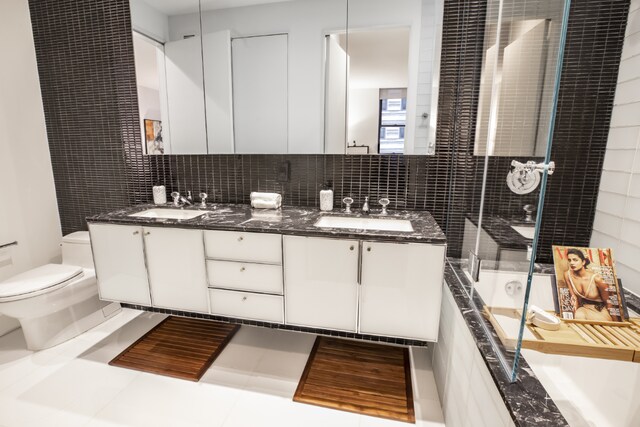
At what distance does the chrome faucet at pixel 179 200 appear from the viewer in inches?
90.8

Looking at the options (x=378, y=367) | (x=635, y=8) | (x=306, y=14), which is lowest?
(x=378, y=367)

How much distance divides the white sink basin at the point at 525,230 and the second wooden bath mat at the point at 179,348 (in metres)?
1.76

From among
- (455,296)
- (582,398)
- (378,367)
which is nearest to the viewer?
(582,398)

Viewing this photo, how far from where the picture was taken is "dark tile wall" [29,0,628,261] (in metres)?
1.64

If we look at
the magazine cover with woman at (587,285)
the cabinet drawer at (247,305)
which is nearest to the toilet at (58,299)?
the cabinet drawer at (247,305)

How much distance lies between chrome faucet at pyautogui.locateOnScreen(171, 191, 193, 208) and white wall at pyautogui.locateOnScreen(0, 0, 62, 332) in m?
1.09

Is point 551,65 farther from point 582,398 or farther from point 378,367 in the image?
point 378,367

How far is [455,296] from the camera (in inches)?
58.3

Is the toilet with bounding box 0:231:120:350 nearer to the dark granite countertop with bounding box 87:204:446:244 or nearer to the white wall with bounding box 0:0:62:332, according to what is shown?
the white wall with bounding box 0:0:62:332

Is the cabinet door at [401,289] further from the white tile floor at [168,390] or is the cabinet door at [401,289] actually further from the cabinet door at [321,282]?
the white tile floor at [168,390]

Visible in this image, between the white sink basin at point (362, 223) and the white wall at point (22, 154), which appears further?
the white wall at point (22, 154)

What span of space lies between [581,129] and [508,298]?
1.23 meters

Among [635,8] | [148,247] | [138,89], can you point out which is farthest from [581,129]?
[138,89]

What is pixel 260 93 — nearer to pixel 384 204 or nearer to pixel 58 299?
pixel 384 204
